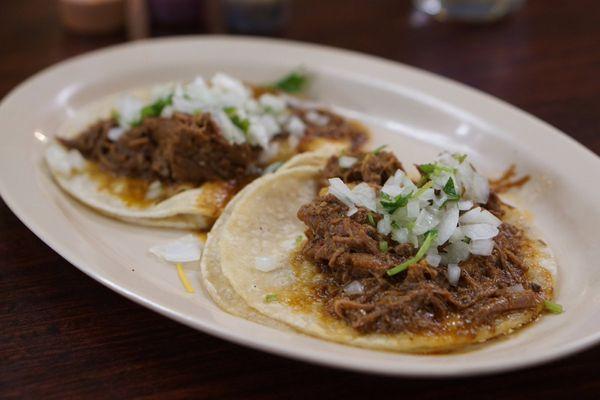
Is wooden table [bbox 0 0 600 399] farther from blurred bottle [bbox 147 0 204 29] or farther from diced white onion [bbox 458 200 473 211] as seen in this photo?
blurred bottle [bbox 147 0 204 29]

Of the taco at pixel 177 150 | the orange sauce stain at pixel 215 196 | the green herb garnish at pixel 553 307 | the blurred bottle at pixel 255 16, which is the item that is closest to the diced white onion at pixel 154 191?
the taco at pixel 177 150

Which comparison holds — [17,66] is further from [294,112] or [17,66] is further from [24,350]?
[24,350]

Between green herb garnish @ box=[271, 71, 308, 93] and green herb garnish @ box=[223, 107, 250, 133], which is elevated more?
green herb garnish @ box=[223, 107, 250, 133]

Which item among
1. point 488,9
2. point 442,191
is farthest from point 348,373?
point 488,9

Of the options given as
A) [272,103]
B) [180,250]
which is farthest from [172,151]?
[272,103]

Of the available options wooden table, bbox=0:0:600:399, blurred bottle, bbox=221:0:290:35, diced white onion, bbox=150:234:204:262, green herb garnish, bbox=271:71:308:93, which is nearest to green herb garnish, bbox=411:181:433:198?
wooden table, bbox=0:0:600:399

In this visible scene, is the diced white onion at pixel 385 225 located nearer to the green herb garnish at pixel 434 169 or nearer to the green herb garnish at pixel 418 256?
the green herb garnish at pixel 418 256

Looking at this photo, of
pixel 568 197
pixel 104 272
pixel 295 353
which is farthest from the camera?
pixel 568 197

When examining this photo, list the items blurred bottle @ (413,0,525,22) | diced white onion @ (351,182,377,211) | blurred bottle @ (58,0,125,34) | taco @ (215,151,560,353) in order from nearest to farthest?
1. taco @ (215,151,560,353)
2. diced white onion @ (351,182,377,211)
3. blurred bottle @ (58,0,125,34)
4. blurred bottle @ (413,0,525,22)
